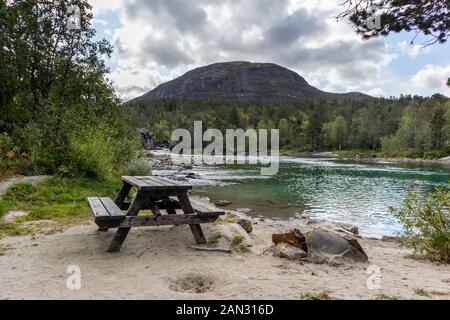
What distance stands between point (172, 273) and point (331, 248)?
10.7 ft

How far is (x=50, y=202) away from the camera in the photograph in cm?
1107

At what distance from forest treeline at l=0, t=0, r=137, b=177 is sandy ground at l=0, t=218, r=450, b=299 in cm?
800

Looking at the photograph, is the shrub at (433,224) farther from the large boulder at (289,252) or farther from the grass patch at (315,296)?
the grass patch at (315,296)

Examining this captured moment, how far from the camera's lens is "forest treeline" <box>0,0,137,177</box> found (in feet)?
48.8

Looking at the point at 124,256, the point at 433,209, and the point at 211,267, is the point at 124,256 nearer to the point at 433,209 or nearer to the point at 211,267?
the point at 211,267

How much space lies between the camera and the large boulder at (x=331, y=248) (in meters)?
6.81

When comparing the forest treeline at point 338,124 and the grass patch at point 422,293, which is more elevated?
the forest treeline at point 338,124

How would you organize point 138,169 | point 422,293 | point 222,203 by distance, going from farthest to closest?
1. point 222,203
2. point 138,169
3. point 422,293

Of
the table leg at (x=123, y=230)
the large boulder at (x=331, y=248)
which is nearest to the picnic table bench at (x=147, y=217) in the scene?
the table leg at (x=123, y=230)

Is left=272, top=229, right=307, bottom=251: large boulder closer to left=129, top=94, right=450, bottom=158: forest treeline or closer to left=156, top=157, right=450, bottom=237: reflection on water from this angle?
left=156, top=157, right=450, bottom=237: reflection on water

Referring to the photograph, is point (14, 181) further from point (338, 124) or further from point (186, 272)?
point (338, 124)

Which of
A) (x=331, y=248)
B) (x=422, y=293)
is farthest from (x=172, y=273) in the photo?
(x=422, y=293)

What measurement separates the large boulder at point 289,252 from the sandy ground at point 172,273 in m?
0.24
